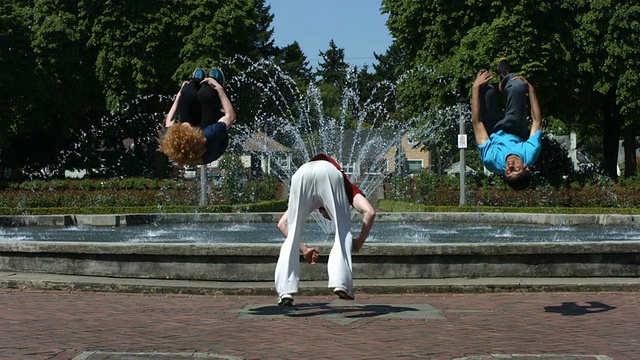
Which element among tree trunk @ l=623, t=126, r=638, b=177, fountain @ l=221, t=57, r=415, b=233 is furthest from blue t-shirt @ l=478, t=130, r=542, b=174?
tree trunk @ l=623, t=126, r=638, b=177

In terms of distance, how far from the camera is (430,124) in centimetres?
4603

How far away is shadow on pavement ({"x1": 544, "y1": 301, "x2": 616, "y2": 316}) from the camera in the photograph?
1099 centimetres

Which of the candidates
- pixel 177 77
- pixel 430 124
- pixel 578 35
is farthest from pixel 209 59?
pixel 578 35

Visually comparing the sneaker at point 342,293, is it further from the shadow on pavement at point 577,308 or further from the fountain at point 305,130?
the fountain at point 305,130

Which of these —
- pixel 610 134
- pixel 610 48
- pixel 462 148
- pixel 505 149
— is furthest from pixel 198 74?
pixel 610 134

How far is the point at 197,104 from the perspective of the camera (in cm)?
1022

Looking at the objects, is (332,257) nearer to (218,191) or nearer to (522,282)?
(522,282)

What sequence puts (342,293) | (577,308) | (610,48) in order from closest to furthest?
(342,293) → (577,308) → (610,48)

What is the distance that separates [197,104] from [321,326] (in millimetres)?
2666

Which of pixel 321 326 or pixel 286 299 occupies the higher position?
pixel 286 299

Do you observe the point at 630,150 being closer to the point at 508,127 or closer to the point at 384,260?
the point at 384,260

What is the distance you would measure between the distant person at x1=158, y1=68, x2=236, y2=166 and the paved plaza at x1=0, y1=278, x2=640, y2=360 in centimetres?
179

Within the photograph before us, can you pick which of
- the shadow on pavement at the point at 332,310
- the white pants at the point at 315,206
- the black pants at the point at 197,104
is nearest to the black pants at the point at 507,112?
the white pants at the point at 315,206

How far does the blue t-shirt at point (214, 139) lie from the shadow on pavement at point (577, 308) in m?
4.21
